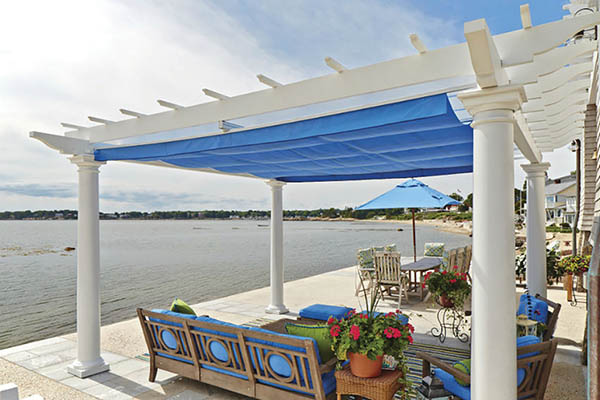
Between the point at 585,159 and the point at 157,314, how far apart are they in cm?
652

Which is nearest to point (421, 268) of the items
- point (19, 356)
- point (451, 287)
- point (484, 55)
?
point (451, 287)

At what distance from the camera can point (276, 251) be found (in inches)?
282

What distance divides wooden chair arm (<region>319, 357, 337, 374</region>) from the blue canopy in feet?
16.9

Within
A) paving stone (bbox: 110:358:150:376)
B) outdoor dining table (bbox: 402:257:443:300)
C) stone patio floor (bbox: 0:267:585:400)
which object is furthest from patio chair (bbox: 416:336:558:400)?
outdoor dining table (bbox: 402:257:443:300)

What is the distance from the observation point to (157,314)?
3.95 m

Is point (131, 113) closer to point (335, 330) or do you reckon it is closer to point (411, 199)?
point (335, 330)

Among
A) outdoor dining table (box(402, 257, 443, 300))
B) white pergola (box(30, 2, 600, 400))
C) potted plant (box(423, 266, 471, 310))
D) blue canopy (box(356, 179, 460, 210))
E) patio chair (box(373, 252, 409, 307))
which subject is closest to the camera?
white pergola (box(30, 2, 600, 400))

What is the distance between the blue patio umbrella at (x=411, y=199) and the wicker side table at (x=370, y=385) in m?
5.24

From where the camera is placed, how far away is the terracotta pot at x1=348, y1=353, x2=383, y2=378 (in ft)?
9.44

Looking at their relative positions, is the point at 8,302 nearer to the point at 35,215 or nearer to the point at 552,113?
→ the point at 552,113

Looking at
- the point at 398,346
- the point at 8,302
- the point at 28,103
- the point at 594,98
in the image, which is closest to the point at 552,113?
the point at 594,98

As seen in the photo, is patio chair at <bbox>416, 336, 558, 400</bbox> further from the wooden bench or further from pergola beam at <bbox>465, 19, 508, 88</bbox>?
pergola beam at <bbox>465, 19, 508, 88</bbox>

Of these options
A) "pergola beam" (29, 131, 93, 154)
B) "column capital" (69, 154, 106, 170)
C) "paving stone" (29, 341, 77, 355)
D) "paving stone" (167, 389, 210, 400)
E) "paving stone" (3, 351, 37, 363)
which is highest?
"pergola beam" (29, 131, 93, 154)

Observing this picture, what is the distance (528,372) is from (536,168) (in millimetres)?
3199
